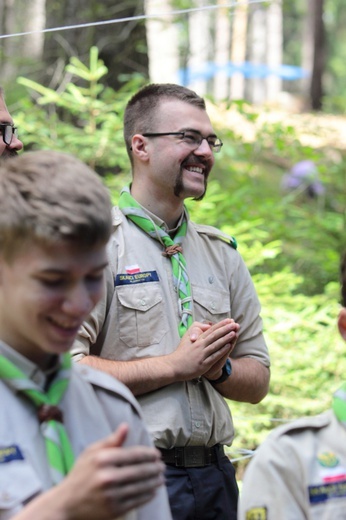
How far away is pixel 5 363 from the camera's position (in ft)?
5.84

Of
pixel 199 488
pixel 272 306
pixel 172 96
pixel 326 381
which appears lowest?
pixel 326 381

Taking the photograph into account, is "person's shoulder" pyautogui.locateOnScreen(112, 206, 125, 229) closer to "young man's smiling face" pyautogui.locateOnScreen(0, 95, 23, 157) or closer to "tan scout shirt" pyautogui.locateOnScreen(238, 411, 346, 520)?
"young man's smiling face" pyautogui.locateOnScreen(0, 95, 23, 157)

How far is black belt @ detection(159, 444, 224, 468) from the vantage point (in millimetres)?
3105

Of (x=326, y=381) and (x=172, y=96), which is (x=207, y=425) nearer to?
(x=172, y=96)

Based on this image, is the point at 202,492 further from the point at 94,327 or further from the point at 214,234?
the point at 214,234

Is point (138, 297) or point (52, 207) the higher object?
point (52, 207)

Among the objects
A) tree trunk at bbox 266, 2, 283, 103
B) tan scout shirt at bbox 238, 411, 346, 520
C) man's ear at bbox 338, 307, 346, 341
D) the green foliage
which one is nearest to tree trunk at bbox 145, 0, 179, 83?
the green foliage

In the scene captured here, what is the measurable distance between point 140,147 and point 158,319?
81cm

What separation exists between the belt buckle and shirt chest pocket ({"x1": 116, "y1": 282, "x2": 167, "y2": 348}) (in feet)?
1.40

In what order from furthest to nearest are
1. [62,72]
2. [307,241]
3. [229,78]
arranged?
[229,78], [307,241], [62,72]

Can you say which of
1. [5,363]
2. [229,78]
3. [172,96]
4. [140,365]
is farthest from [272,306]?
[229,78]

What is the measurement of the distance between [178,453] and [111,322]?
1.81 feet

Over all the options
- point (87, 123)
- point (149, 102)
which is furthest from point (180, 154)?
point (87, 123)

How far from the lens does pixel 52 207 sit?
1737mm
